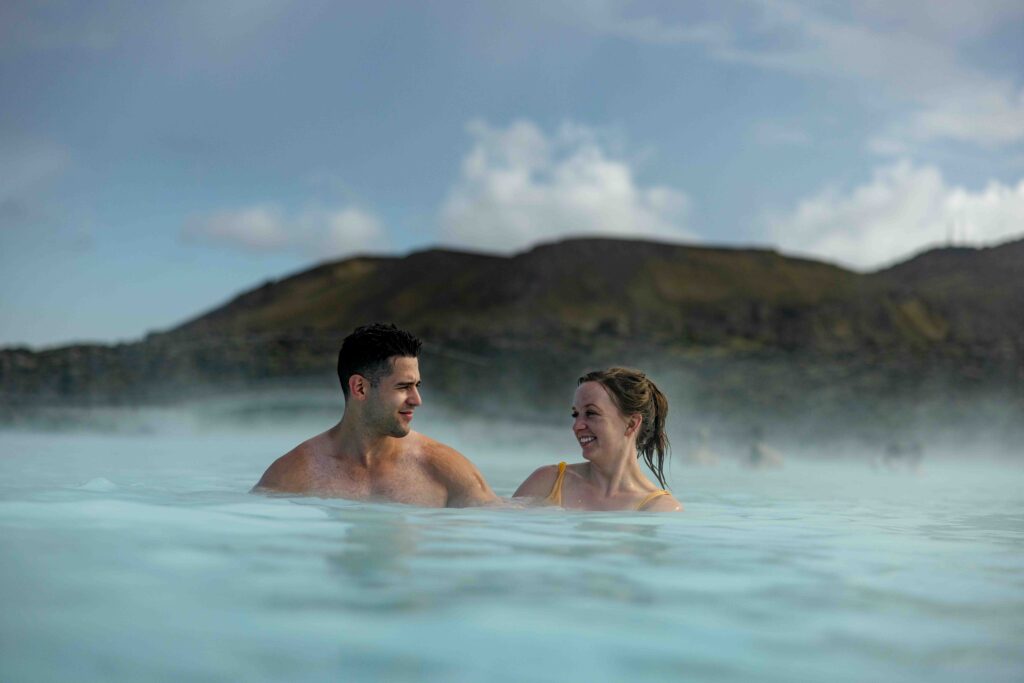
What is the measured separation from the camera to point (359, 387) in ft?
14.4

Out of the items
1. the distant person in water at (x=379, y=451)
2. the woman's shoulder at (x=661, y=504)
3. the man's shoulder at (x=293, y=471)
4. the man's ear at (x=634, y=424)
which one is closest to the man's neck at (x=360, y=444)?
the distant person in water at (x=379, y=451)

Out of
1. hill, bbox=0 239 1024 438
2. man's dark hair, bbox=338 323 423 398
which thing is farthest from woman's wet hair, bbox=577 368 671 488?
hill, bbox=0 239 1024 438

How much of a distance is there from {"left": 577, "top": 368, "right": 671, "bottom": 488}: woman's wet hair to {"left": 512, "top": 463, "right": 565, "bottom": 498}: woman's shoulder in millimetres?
387

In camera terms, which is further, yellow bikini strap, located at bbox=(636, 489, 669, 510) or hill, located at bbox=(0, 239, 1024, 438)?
hill, located at bbox=(0, 239, 1024, 438)

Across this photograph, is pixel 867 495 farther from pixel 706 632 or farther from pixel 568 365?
pixel 568 365

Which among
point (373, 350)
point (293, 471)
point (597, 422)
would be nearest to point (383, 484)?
point (293, 471)

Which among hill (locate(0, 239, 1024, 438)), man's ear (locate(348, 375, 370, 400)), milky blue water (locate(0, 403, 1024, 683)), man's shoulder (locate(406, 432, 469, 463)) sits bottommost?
milky blue water (locate(0, 403, 1024, 683))

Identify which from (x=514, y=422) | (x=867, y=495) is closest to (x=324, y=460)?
(x=867, y=495)

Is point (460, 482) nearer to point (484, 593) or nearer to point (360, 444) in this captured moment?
point (360, 444)

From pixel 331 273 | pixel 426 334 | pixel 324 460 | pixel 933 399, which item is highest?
pixel 331 273

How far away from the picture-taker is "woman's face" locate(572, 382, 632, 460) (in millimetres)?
4367

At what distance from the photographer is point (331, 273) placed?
227 ft

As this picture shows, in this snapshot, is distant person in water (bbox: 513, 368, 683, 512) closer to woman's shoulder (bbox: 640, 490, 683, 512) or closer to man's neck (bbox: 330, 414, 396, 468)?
woman's shoulder (bbox: 640, 490, 683, 512)

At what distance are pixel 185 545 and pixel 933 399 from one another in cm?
1458
